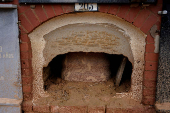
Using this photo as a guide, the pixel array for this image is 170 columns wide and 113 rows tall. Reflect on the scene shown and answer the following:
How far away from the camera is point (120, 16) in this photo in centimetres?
217

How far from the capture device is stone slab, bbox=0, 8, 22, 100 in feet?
7.31

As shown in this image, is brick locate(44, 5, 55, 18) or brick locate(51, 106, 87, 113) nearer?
brick locate(44, 5, 55, 18)

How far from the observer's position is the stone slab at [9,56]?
7.31ft

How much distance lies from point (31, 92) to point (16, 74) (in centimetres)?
37

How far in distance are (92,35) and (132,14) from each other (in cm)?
64

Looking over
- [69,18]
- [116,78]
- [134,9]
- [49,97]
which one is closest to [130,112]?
[116,78]

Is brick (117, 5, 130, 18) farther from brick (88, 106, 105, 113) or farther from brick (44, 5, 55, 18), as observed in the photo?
brick (88, 106, 105, 113)

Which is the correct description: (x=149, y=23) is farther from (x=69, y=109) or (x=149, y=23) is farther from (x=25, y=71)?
(x=25, y=71)

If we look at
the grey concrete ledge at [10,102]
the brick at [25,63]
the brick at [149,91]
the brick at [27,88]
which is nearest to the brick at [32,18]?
the brick at [25,63]

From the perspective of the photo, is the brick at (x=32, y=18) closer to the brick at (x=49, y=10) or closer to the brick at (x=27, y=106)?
the brick at (x=49, y=10)

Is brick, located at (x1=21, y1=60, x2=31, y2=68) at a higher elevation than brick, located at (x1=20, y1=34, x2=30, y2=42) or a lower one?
lower

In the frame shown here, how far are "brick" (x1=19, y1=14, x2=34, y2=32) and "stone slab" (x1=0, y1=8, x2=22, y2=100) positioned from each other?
3.1 inches

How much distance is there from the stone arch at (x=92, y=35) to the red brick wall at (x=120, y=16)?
84 millimetres

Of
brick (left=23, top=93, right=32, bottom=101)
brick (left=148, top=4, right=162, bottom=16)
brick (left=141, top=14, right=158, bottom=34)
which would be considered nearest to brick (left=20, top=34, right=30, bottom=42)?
Result: brick (left=23, top=93, right=32, bottom=101)
